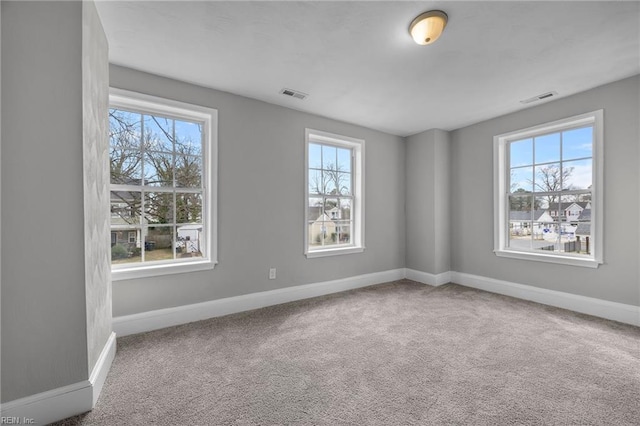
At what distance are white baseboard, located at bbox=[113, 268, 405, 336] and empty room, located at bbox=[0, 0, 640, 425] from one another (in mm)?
23

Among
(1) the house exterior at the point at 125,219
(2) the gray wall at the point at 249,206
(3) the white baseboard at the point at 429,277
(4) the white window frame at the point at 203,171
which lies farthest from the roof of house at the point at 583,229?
(1) the house exterior at the point at 125,219

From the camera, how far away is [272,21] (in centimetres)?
198

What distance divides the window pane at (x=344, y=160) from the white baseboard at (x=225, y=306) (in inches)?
65.4

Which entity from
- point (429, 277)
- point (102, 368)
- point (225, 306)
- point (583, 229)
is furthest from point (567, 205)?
point (102, 368)

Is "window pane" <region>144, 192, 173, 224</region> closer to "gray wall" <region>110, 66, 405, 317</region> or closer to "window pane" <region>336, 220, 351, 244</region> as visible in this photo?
"gray wall" <region>110, 66, 405, 317</region>

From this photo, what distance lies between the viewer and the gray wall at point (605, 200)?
281 cm

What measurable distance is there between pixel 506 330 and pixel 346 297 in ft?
5.87

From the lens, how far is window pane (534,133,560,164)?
3424 mm

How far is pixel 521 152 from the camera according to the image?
12.3 feet

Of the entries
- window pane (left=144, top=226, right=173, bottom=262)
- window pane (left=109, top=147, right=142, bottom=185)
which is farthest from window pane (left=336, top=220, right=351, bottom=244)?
window pane (left=109, top=147, right=142, bottom=185)

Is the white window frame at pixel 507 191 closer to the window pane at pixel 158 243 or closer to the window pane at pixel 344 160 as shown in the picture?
the window pane at pixel 344 160

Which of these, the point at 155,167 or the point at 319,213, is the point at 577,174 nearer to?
the point at 319,213

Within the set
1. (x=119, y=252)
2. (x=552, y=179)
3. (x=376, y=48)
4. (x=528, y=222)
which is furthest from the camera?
(x=528, y=222)

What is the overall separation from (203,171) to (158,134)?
21.6 inches
